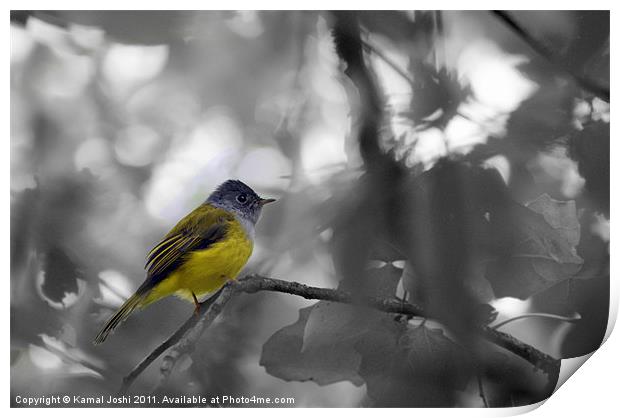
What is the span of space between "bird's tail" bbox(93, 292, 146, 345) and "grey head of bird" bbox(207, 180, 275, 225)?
190 millimetres

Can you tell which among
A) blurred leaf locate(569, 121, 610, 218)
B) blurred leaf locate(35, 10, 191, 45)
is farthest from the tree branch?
blurred leaf locate(35, 10, 191, 45)

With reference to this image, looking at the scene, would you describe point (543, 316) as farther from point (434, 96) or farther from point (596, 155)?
point (434, 96)

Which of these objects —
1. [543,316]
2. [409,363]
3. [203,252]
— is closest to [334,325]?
[409,363]

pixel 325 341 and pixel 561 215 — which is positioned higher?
pixel 561 215

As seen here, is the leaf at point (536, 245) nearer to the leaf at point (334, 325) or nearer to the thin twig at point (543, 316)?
the thin twig at point (543, 316)

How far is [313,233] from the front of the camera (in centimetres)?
118

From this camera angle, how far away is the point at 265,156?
1.19m

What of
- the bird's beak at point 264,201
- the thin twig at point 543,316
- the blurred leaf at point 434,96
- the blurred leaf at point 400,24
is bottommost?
the thin twig at point 543,316

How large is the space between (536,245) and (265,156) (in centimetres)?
46

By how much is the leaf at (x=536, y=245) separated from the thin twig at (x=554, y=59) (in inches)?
7.5

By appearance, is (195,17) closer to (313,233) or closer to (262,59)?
(262,59)

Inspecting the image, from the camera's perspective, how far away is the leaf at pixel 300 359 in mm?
1184

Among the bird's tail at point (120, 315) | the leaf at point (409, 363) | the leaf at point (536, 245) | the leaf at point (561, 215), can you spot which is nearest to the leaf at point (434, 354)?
the leaf at point (409, 363)

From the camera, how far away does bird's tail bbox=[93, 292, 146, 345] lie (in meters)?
1.17
